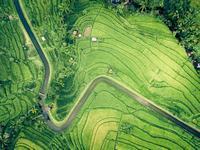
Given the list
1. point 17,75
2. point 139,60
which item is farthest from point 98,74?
point 17,75

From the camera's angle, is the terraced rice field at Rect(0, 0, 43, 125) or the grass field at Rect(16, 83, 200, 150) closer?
the grass field at Rect(16, 83, 200, 150)

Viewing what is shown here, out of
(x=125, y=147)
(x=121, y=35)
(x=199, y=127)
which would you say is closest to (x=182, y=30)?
(x=121, y=35)

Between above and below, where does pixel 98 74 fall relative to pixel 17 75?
above

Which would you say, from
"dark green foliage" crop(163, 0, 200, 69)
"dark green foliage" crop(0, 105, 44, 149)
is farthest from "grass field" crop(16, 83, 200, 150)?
"dark green foliage" crop(163, 0, 200, 69)

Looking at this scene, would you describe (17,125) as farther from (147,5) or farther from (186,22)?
(186,22)

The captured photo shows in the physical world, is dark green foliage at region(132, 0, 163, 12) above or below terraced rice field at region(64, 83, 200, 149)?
above

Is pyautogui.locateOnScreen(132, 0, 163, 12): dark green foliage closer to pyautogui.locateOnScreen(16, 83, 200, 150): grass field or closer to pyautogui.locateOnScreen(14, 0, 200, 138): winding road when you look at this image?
pyautogui.locateOnScreen(14, 0, 200, 138): winding road
